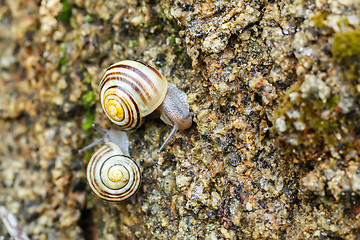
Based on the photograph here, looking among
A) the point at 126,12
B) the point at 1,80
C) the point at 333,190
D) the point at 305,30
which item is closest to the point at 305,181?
the point at 333,190

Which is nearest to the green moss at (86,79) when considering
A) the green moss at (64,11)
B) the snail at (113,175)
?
the green moss at (64,11)

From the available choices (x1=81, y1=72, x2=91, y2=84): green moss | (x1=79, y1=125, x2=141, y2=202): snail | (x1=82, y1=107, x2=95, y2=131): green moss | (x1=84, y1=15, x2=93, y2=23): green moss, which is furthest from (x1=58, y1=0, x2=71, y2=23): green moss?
(x1=79, y1=125, x2=141, y2=202): snail

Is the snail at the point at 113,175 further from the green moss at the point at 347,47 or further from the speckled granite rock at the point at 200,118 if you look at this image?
the green moss at the point at 347,47

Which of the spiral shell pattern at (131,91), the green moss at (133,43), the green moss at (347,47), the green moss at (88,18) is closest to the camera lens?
the green moss at (347,47)

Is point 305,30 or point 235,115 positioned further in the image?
point 235,115

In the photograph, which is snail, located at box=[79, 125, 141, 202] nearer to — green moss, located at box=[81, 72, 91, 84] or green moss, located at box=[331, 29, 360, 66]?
green moss, located at box=[81, 72, 91, 84]

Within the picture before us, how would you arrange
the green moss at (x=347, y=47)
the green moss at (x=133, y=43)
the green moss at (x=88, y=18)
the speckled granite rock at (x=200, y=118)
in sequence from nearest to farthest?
the green moss at (x=347, y=47) → the speckled granite rock at (x=200, y=118) → the green moss at (x=133, y=43) → the green moss at (x=88, y=18)

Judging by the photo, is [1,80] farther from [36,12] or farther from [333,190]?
[333,190]
